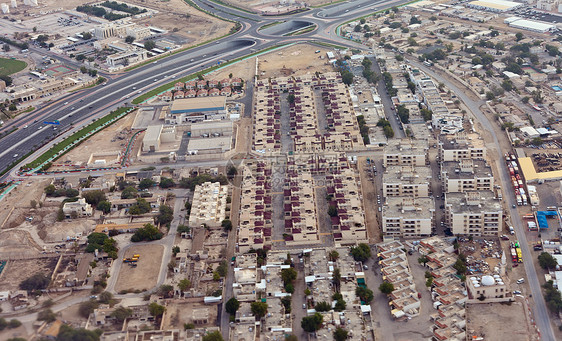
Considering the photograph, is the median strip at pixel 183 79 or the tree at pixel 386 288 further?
the median strip at pixel 183 79

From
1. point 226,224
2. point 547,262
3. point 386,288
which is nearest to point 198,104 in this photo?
point 226,224

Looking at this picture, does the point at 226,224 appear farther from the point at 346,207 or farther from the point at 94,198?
the point at 94,198

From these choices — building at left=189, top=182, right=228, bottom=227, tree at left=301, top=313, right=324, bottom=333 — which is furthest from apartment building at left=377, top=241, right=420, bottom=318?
building at left=189, top=182, right=228, bottom=227

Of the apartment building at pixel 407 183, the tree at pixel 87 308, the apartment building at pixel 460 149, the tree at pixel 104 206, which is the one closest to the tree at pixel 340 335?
the tree at pixel 87 308

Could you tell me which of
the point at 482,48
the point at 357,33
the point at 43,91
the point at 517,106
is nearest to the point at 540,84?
the point at 517,106

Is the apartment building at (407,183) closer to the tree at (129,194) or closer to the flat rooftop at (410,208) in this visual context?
the flat rooftop at (410,208)

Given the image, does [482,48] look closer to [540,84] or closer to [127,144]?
[540,84]

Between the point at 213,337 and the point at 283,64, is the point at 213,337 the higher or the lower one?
the lower one
